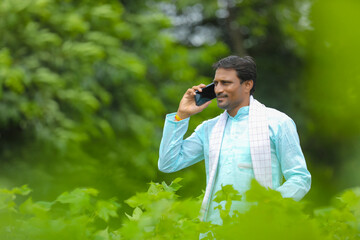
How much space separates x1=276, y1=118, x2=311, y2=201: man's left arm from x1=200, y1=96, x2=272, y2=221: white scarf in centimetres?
6

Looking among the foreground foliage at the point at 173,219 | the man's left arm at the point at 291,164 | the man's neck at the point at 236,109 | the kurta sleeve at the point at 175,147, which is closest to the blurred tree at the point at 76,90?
the kurta sleeve at the point at 175,147

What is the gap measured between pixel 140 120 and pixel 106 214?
28.4ft

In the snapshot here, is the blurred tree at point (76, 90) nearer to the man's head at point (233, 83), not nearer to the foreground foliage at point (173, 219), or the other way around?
the man's head at point (233, 83)

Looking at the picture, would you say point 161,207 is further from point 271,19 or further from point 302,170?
point 271,19

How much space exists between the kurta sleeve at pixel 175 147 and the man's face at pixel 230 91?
0.19 m

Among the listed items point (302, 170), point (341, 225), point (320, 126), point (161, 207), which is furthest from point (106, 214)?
point (320, 126)

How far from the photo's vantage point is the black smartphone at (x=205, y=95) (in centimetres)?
276

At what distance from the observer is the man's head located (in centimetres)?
265

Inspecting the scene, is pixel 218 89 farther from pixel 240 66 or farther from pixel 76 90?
pixel 76 90

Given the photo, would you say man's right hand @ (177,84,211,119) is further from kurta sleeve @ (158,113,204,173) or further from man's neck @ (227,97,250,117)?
man's neck @ (227,97,250,117)

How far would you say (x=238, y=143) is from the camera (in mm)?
2527

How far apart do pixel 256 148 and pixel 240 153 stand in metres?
0.10

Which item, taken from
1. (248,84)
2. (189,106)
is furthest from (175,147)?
(248,84)

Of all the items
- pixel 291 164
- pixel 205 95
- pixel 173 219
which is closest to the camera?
pixel 173 219
